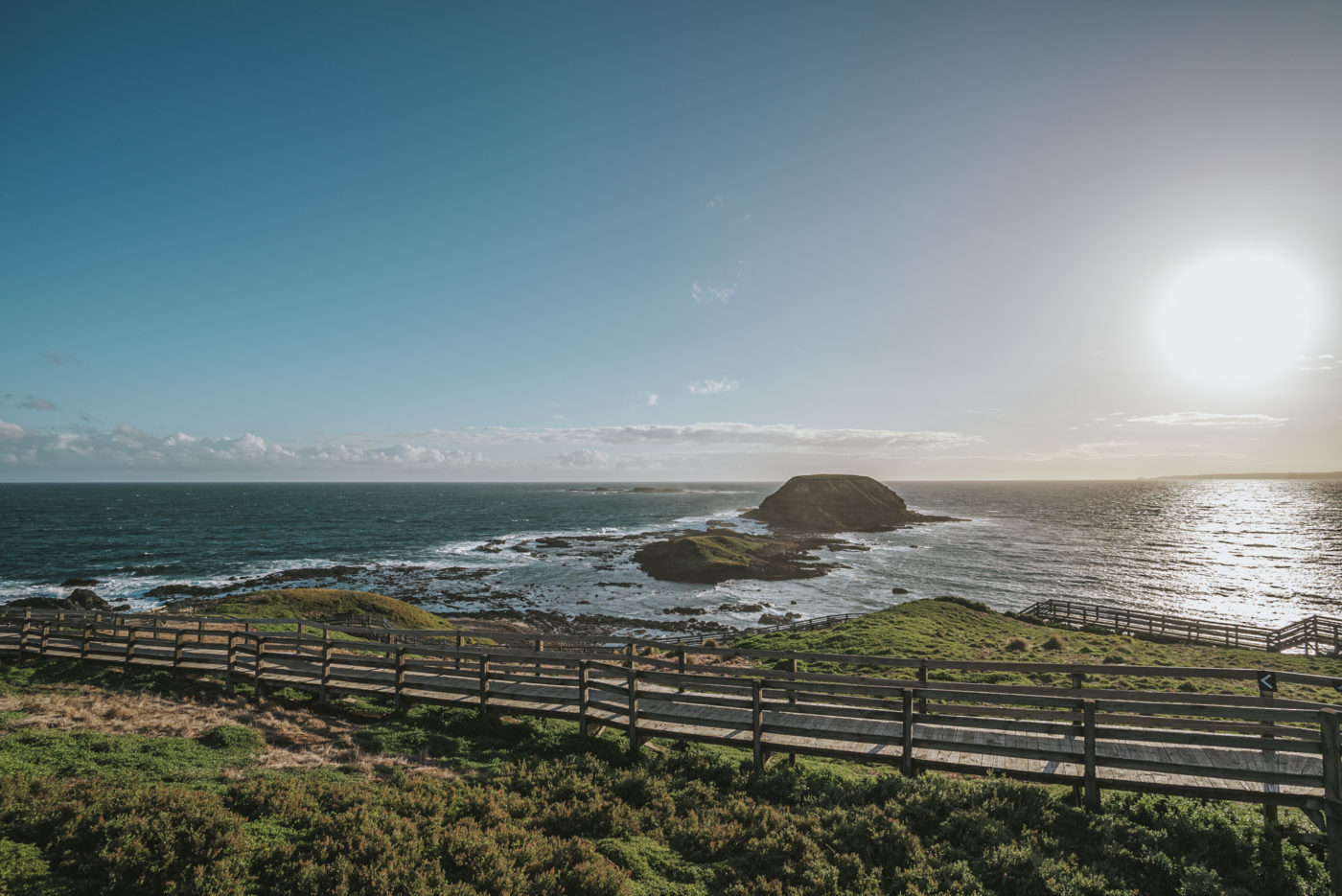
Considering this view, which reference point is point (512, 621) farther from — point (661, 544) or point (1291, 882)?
point (1291, 882)

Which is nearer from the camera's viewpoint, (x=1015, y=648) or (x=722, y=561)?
(x=1015, y=648)

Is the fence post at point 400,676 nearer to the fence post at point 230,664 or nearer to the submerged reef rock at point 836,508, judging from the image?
the fence post at point 230,664

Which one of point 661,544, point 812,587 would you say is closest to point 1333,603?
point 812,587

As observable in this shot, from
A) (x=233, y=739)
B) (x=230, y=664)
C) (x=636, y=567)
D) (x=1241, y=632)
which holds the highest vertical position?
(x=230, y=664)

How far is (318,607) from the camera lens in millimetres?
34906

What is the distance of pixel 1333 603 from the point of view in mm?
50750

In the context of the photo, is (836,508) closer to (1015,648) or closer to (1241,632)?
(1241,632)

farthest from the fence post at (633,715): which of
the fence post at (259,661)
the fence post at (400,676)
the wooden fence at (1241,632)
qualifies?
the wooden fence at (1241,632)

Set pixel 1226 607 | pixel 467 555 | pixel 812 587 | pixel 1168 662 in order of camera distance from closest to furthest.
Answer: pixel 1168 662, pixel 1226 607, pixel 812 587, pixel 467 555

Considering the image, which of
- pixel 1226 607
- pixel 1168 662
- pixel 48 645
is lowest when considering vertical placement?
pixel 1226 607

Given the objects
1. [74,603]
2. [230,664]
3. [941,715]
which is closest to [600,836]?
[941,715]

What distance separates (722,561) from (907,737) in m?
53.5

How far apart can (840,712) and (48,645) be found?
80.0ft

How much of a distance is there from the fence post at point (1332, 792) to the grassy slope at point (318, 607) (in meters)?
35.0
